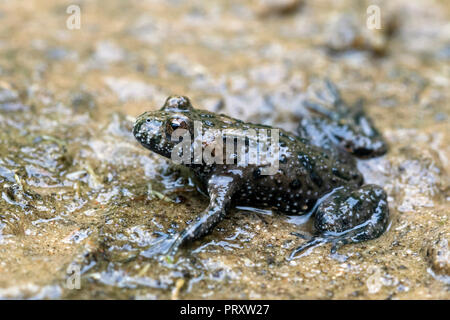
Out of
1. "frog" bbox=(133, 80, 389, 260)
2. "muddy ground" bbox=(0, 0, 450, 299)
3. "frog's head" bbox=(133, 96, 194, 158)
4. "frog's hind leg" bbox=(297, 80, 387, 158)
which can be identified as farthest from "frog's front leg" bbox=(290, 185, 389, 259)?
"frog's head" bbox=(133, 96, 194, 158)

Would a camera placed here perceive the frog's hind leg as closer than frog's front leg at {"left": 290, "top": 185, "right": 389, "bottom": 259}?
No

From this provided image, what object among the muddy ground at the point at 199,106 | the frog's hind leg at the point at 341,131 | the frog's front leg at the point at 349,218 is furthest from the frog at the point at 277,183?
the frog's hind leg at the point at 341,131

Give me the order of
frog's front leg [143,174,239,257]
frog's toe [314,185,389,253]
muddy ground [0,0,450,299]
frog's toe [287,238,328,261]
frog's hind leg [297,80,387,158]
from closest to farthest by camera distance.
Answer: muddy ground [0,0,450,299] → frog's front leg [143,174,239,257] → frog's toe [287,238,328,261] → frog's toe [314,185,389,253] → frog's hind leg [297,80,387,158]

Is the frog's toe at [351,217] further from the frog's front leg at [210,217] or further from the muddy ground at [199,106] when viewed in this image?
the frog's front leg at [210,217]

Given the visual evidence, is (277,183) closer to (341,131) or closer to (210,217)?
(210,217)

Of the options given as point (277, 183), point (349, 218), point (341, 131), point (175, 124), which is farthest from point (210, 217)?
point (341, 131)

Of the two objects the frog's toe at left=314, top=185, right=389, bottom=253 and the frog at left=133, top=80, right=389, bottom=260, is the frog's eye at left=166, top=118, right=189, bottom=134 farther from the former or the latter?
the frog's toe at left=314, top=185, right=389, bottom=253
